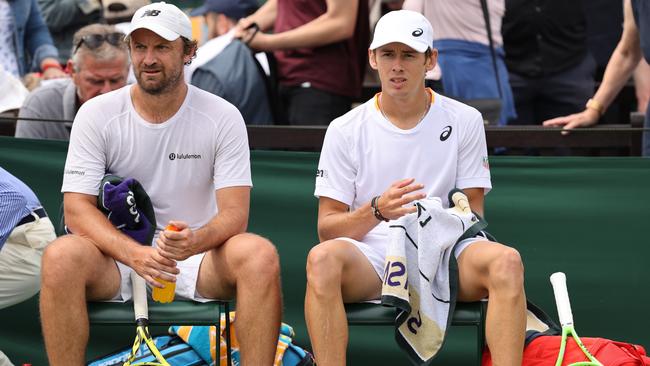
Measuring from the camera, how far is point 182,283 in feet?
17.3

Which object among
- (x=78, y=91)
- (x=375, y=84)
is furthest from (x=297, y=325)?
(x=375, y=84)

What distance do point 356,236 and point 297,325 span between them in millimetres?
1029

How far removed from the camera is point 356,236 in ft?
17.3

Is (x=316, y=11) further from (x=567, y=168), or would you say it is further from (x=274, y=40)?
(x=567, y=168)

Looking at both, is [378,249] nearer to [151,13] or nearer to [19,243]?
[151,13]

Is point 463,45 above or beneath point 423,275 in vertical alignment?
above

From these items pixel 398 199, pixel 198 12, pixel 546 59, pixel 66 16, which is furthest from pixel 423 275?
pixel 66 16

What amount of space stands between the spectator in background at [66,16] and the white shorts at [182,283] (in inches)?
158

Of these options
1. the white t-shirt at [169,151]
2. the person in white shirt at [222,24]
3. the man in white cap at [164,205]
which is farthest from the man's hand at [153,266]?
A: the person in white shirt at [222,24]

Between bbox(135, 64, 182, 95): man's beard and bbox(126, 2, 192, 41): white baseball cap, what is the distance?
162 millimetres

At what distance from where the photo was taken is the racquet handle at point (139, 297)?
5062 millimetres

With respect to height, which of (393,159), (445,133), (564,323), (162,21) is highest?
(162,21)

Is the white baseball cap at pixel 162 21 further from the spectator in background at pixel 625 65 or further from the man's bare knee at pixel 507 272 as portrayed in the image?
the spectator in background at pixel 625 65

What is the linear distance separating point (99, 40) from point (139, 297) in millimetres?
2016
